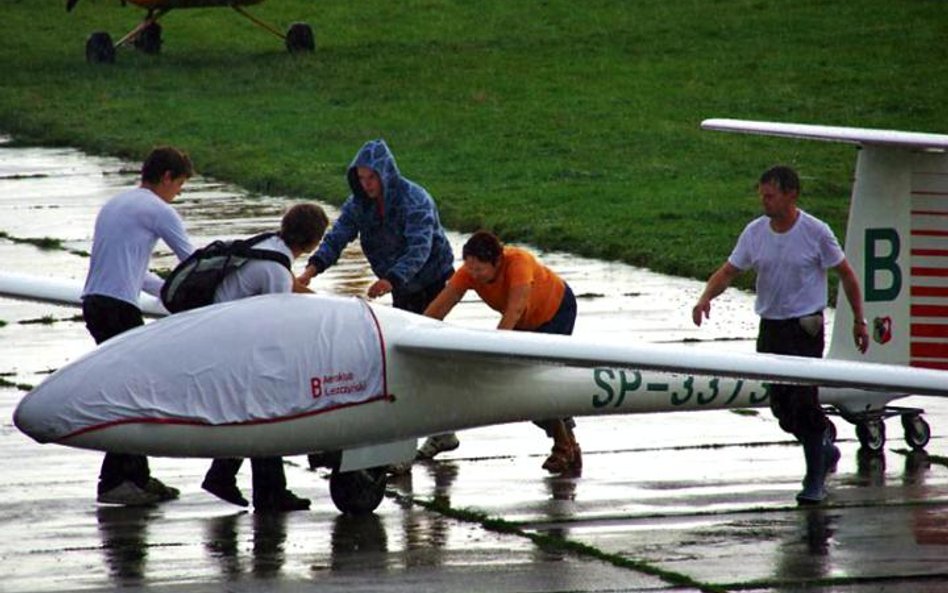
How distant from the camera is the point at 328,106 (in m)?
30.3

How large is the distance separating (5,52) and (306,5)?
7673 millimetres

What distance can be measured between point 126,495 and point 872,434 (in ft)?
12.3

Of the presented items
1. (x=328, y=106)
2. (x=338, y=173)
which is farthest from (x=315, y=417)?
(x=328, y=106)

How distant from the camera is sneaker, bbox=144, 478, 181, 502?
36.7 ft

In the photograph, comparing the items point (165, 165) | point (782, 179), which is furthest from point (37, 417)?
point (782, 179)

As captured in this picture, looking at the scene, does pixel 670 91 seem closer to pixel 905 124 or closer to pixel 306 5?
pixel 905 124

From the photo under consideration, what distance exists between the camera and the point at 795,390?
432 inches

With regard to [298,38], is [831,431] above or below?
below

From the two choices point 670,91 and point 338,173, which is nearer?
point 338,173

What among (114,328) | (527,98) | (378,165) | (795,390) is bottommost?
(795,390)

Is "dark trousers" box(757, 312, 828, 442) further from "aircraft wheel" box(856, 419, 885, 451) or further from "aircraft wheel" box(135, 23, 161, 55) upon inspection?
"aircraft wheel" box(135, 23, 161, 55)

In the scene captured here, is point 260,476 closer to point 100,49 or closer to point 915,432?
point 915,432

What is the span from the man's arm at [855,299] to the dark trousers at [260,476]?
279cm

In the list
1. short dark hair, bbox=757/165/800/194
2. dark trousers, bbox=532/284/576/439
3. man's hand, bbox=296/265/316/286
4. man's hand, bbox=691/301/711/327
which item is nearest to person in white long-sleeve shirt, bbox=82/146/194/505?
man's hand, bbox=296/265/316/286
